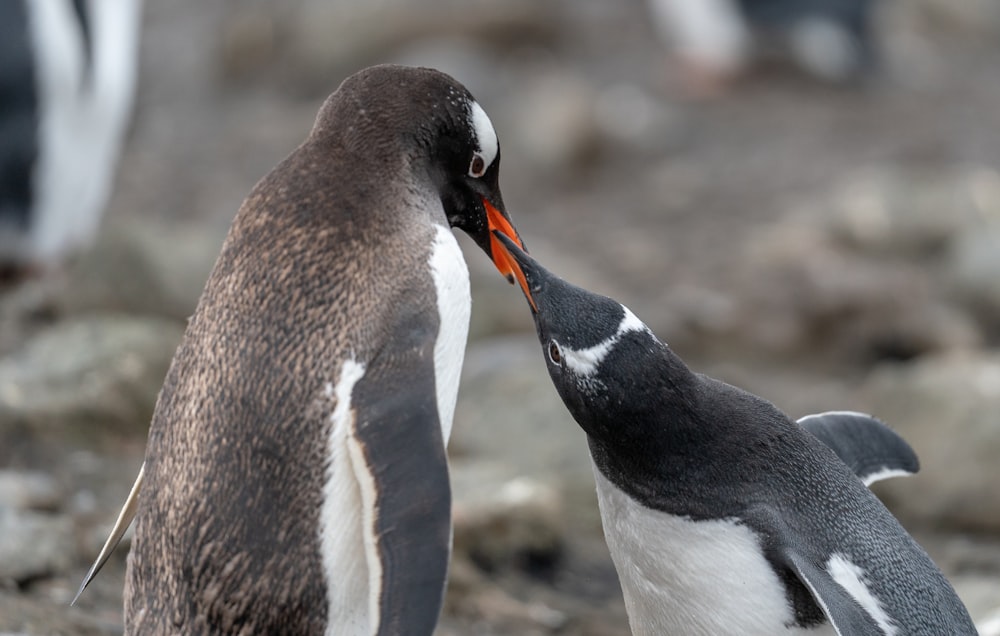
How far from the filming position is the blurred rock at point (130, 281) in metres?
5.79

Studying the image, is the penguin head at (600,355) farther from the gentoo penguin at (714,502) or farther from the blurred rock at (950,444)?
the blurred rock at (950,444)

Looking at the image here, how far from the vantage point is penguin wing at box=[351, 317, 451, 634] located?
238cm

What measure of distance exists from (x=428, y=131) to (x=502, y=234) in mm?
368

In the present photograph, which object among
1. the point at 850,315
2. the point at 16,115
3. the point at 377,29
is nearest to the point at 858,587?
the point at 850,315

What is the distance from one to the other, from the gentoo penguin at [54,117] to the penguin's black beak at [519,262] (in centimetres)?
458

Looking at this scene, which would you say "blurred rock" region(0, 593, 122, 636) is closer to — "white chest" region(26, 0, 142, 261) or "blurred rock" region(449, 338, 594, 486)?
"blurred rock" region(449, 338, 594, 486)

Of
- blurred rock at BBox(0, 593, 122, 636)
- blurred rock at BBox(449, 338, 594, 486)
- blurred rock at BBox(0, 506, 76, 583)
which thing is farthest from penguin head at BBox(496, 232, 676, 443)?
blurred rock at BBox(449, 338, 594, 486)

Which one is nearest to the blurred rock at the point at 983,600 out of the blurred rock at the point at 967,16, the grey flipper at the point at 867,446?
the grey flipper at the point at 867,446

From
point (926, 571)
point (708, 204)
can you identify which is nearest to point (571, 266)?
point (708, 204)

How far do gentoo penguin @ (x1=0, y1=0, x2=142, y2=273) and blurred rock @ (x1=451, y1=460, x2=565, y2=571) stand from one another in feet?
12.3

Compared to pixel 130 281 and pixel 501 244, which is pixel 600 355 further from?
pixel 130 281

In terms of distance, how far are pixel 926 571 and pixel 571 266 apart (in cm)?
452

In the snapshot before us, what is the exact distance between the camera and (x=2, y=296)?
650cm

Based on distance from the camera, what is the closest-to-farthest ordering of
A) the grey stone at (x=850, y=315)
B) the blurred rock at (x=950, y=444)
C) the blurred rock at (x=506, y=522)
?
the blurred rock at (x=506, y=522) < the blurred rock at (x=950, y=444) < the grey stone at (x=850, y=315)
